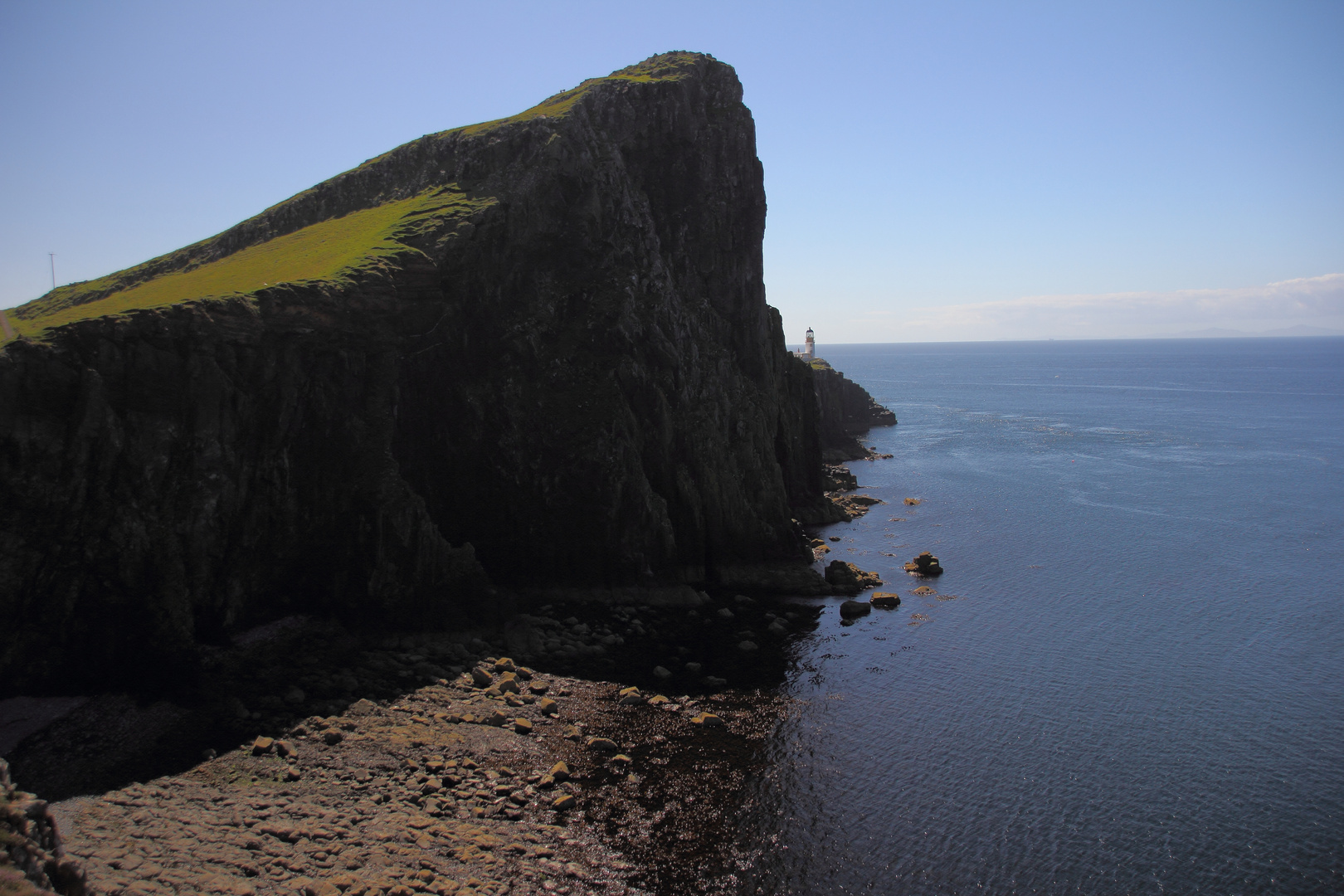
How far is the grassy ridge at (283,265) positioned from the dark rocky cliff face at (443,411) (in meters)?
1.09

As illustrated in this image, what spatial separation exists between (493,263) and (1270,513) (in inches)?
3151

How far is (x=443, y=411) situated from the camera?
5109 centimetres

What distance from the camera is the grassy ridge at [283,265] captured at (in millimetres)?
40438

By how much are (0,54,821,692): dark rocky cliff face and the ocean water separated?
15.4 m

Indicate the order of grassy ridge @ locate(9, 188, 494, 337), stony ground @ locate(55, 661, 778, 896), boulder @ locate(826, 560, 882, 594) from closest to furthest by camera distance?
stony ground @ locate(55, 661, 778, 896) < grassy ridge @ locate(9, 188, 494, 337) < boulder @ locate(826, 560, 882, 594)

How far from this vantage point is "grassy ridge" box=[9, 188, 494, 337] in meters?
40.4

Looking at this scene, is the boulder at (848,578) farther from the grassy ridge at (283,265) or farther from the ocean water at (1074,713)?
the grassy ridge at (283,265)

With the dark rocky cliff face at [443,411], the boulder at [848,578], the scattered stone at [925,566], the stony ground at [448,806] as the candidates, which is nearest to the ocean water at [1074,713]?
the scattered stone at [925,566]

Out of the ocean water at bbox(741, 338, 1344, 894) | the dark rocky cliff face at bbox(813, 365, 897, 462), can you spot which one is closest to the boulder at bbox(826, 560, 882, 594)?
the ocean water at bbox(741, 338, 1344, 894)

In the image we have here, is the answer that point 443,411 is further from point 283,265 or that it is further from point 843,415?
point 843,415

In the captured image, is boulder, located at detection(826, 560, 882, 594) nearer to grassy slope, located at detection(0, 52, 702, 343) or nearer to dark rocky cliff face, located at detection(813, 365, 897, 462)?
grassy slope, located at detection(0, 52, 702, 343)

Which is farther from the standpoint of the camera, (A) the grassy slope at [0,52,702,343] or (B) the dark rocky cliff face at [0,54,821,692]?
(A) the grassy slope at [0,52,702,343]

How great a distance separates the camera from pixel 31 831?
1498cm

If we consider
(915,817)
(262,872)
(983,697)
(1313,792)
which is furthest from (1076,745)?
(262,872)
